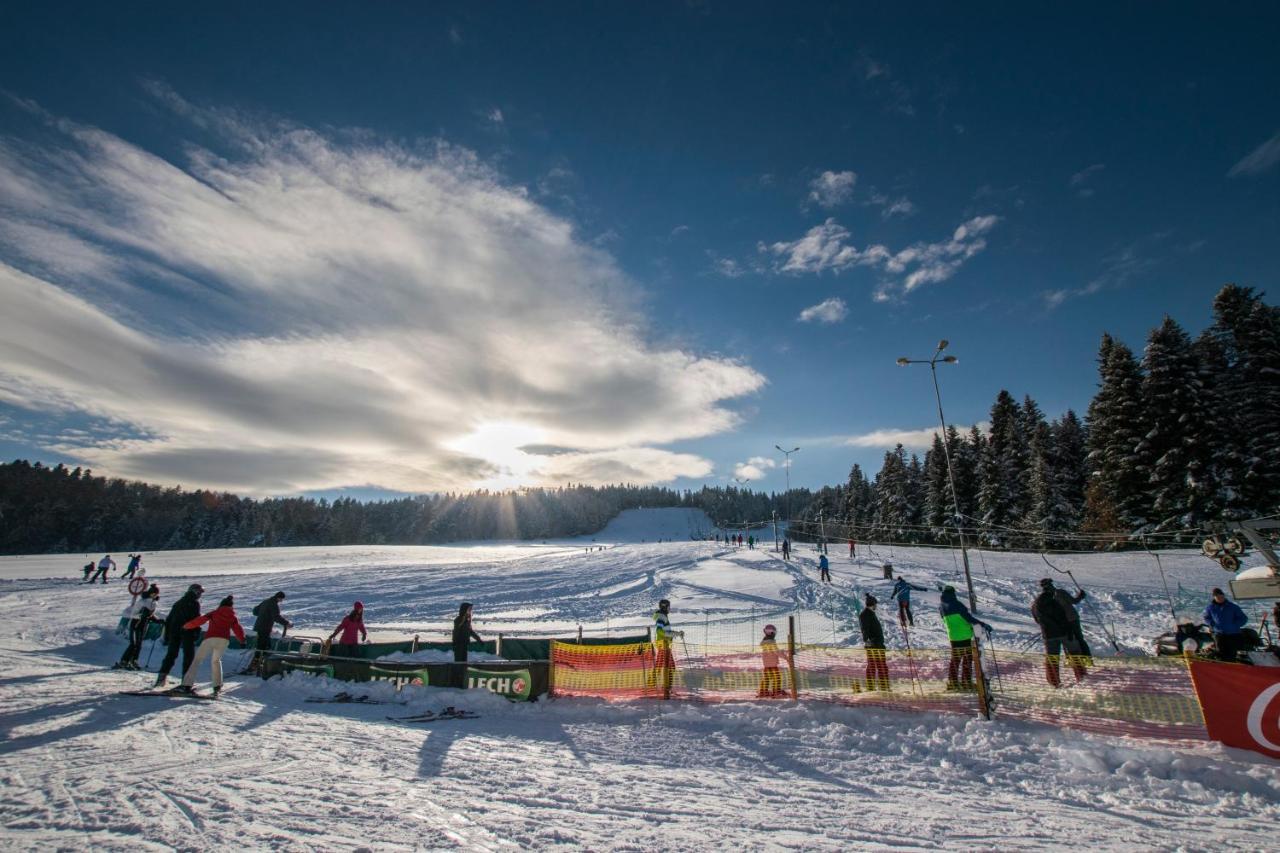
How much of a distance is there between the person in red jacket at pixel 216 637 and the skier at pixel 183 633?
0.28m

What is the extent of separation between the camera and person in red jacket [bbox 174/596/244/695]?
380 inches

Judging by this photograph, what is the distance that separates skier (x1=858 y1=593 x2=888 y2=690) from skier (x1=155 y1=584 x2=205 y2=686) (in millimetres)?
11792

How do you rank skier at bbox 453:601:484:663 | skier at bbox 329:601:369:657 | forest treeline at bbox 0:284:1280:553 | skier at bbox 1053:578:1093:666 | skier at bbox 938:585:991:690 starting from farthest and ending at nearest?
forest treeline at bbox 0:284:1280:553 → skier at bbox 329:601:369:657 → skier at bbox 453:601:484:663 → skier at bbox 1053:578:1093:666 → skier at bbox 938:585:991:690

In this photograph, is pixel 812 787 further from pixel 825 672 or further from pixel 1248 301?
pixel 1248 301

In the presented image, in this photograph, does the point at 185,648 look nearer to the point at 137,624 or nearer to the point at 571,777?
the point at 137,624

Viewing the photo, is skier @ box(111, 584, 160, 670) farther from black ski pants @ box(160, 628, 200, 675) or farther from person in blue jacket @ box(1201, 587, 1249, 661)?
person in blue jacket @ box(1201, 587, 1249, 661)

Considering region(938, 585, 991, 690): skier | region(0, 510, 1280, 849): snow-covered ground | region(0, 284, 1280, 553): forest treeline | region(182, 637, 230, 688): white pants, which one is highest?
region(0, 284, 1280, 553): forest treeline

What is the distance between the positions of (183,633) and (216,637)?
2.81 feet

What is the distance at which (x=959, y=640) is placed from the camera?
9.32 m

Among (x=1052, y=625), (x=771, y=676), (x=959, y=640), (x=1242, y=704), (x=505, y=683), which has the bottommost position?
(x=505, y=683)

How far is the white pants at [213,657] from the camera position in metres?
9.61

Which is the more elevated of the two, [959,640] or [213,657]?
[959,640]

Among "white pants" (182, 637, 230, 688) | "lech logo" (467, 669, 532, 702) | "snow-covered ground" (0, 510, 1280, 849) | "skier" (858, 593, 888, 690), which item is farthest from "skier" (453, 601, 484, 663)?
"skier" (858, 593, 888, 690)

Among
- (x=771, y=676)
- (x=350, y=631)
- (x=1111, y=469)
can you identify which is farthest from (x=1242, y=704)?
(x=1111, y=469)
